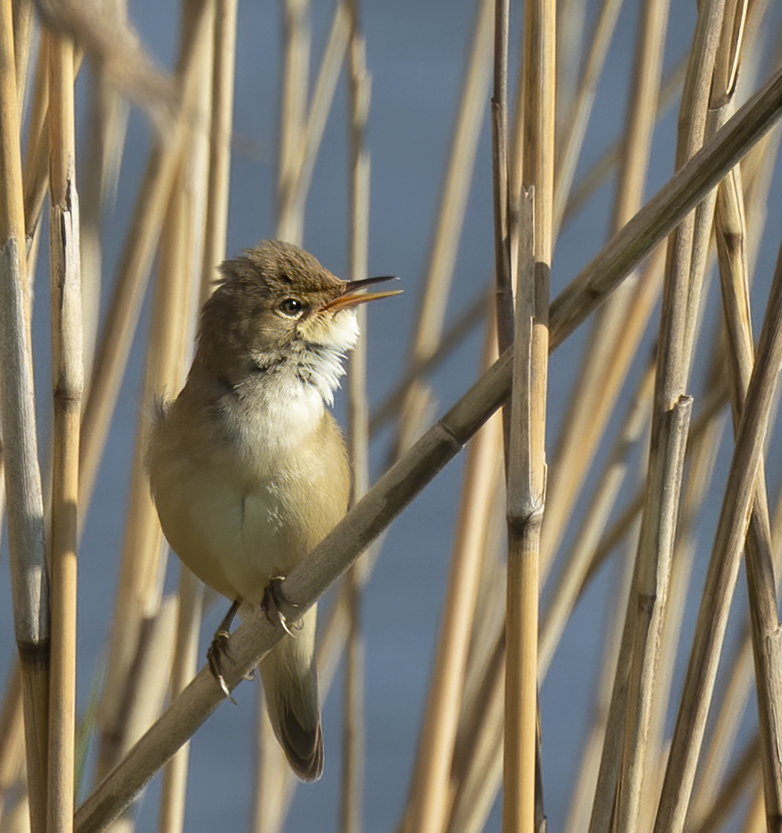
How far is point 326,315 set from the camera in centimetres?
175

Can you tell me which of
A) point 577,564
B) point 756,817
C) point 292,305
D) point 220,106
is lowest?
point 756,817

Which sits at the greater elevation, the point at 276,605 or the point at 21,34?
the point at 21,34

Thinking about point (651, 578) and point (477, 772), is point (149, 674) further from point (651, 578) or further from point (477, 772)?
point (651, 578)

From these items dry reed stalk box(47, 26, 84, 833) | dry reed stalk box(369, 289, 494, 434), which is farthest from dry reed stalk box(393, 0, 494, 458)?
dry reed stalk box(47, 26, 84, 833)

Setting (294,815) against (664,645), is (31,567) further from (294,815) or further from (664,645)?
(294,815)

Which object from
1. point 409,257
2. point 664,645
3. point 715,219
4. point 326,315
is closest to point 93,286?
point 326,315

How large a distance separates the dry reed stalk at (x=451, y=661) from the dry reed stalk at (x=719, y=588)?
391 millimetres

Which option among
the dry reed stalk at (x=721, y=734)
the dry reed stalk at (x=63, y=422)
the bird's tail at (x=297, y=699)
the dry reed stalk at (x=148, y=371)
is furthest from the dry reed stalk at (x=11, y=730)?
the dry reed stalk at (x=721, y=734)

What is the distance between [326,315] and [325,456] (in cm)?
22

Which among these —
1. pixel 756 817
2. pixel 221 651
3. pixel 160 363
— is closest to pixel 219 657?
pixel 221 651

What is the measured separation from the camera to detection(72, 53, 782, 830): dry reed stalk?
98 centimetres

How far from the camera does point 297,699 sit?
1.79m

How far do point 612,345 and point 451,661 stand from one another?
497mm

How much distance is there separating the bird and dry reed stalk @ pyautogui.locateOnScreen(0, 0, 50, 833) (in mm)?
343
